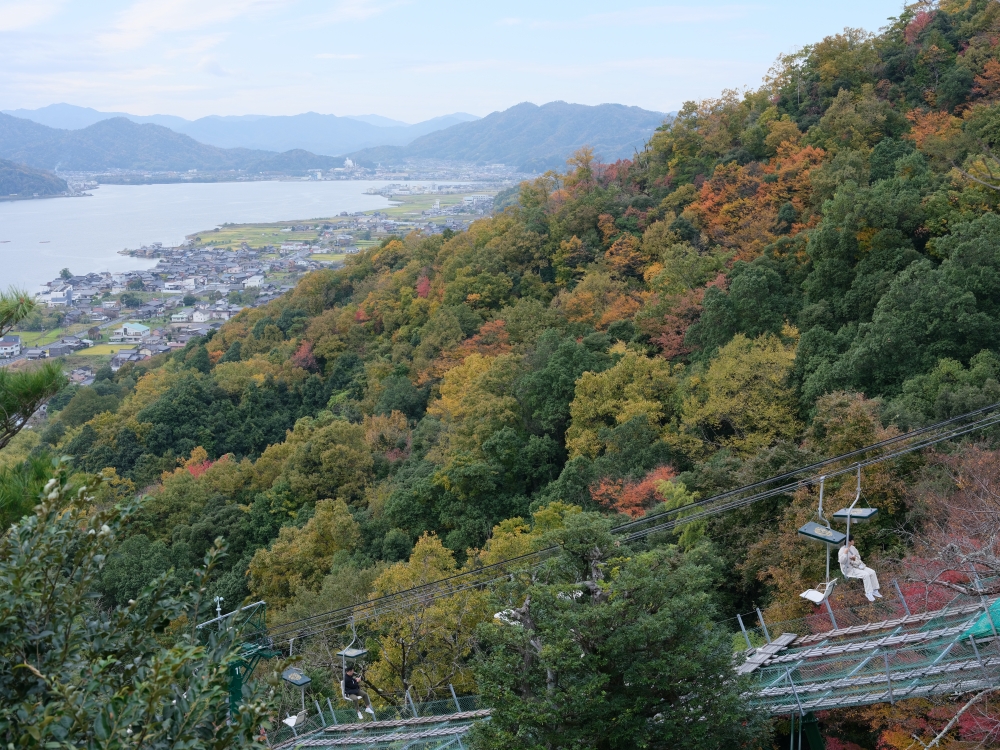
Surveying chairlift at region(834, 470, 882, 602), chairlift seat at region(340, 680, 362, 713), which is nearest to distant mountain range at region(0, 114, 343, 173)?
chairlift seat at region(340, 680, 362, 713)

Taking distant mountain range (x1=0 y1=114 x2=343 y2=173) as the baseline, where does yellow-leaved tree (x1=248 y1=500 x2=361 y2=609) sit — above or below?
below

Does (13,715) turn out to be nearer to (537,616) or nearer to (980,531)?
(537,616)

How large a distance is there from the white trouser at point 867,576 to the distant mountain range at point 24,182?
14656cm

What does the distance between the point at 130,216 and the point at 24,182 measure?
17.4m

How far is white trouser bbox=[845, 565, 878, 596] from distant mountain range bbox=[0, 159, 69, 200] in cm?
14656

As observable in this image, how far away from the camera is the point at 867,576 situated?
341 inches

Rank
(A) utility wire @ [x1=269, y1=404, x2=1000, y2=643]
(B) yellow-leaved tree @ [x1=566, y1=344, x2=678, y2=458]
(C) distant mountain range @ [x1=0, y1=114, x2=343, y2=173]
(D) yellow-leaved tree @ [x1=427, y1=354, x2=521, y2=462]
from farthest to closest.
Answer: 1. (C) distant mountain range @ [x1=0, y1=114, x2=343, y2=173]
2. (D) yellow-leaved tree @ [x1=427, y1=354, x2=521, y2=462]
3. (B) yellow-leaved tree @ [x1=566, y1=344, x2=678, y2=458]
4. (A) utility wire @ [x1=269, y1=404, x2=1000, y2=643]

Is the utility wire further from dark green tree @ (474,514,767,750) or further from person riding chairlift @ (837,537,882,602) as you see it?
dark green tree @ (474,514,767,750)

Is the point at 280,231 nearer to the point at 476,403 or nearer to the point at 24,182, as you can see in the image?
the point at 24,182

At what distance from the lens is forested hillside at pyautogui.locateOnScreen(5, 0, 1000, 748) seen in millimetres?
13078

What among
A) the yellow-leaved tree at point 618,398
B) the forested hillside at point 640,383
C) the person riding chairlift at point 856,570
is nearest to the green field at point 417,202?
the forested hillside at point 640,383

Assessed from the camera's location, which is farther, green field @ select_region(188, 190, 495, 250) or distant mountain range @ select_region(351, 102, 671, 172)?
distant mountain range @ select_region(351, 102, 671, 172)

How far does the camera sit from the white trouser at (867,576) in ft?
28.4

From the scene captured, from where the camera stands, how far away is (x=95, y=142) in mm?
188375
